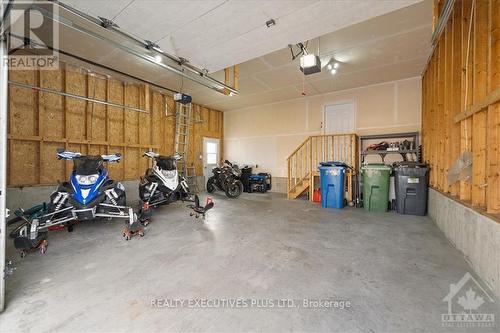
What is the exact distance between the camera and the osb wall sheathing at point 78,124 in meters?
4.12

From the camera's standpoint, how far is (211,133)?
830cm

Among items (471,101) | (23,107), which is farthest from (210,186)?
(471,101)

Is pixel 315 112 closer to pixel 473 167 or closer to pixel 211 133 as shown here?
pixel 211 133

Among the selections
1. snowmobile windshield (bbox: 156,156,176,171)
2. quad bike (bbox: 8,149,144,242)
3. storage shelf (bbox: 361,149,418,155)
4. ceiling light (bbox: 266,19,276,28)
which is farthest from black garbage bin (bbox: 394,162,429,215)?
quad bike (bbox: 8,149,144,242)

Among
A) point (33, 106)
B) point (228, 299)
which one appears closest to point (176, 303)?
point (228, 299)

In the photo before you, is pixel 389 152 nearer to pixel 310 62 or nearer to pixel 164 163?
pixel 310 62

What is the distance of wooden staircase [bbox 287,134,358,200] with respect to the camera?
591 centimetres

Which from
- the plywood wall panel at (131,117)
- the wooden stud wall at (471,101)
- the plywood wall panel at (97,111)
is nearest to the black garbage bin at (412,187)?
the wooden stud wall at (471,101)

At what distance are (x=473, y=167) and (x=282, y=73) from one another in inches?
152

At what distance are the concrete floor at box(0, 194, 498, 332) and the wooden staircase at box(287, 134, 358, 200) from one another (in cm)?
281

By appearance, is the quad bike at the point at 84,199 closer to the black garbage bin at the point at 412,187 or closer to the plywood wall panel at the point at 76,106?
the plywood wall panel at the point at 76,106
